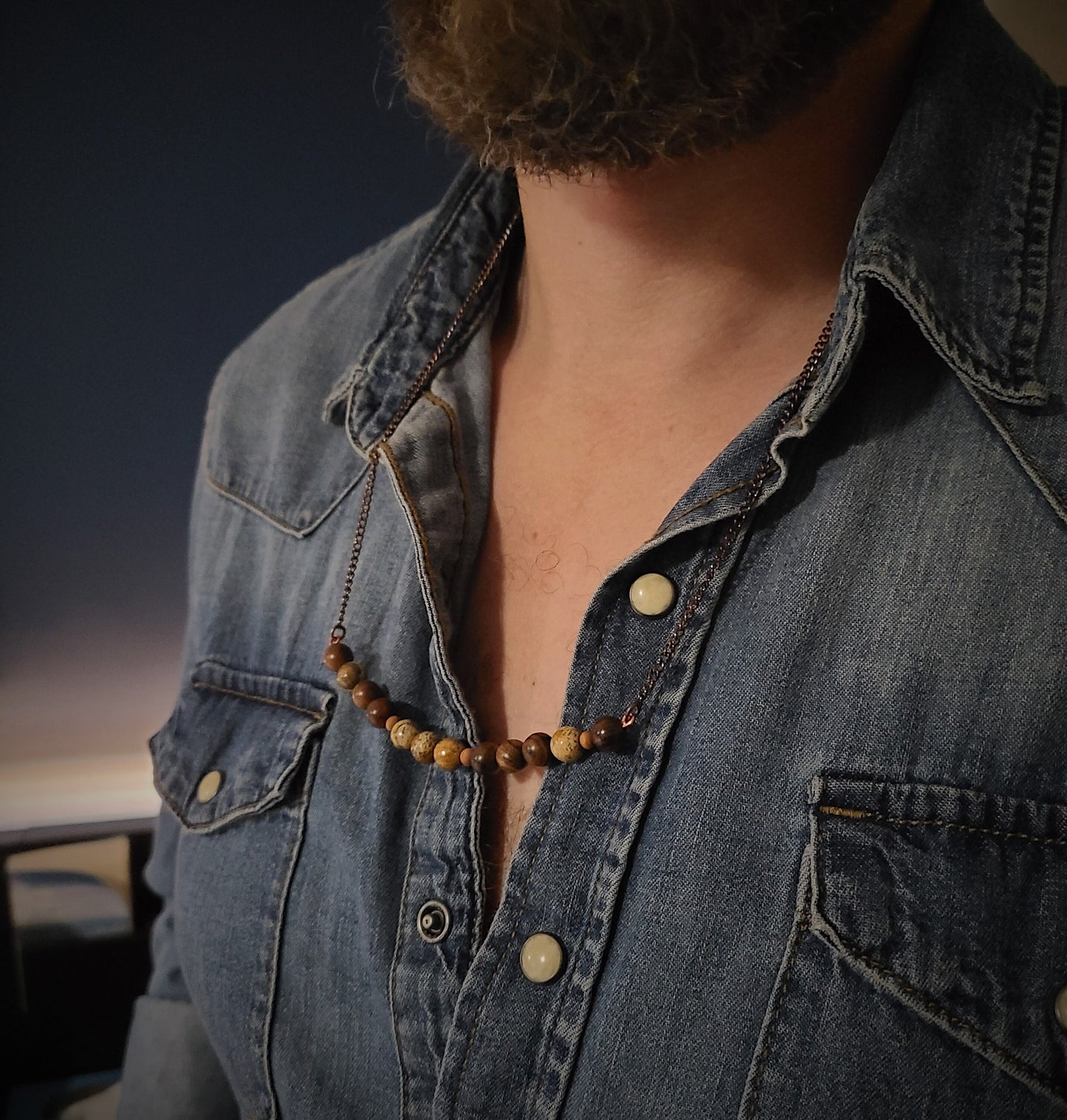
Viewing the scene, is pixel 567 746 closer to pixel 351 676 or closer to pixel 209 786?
pixel 351 676

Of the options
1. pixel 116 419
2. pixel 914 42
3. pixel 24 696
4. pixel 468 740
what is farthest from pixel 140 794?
pixel 914 42

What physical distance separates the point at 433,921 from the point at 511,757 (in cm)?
12

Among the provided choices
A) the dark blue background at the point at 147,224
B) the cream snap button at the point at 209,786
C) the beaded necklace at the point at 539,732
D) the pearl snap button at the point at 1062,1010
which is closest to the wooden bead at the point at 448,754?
the beaded necklace at the point at 539,732

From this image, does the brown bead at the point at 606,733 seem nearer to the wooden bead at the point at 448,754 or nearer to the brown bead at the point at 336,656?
the wooden bead at the point at 448,754

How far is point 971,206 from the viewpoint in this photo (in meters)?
0.58

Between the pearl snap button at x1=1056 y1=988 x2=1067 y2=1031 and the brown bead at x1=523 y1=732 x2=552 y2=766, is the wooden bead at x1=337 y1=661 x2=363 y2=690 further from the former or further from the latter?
the pearl snap button at x1=1056 y1=988 x2=1067 y2=1031

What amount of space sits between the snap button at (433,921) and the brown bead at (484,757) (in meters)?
0.09

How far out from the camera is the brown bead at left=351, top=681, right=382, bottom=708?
0.64 meters

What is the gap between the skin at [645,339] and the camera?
1.99 feet

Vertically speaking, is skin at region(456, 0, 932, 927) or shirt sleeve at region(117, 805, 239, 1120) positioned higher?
skin at region(456, 0, 932, 927)

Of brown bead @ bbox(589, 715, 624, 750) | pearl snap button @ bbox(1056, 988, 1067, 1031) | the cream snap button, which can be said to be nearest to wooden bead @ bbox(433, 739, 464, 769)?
brown bead @ bbox(589, 715, 624, 750)

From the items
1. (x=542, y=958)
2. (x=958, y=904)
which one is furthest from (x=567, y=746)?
(x=958, y=904)

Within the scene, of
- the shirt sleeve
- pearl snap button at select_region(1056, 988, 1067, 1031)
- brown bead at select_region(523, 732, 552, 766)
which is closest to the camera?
pearl snap button at select_region(1056, 988, 1067, 1031)

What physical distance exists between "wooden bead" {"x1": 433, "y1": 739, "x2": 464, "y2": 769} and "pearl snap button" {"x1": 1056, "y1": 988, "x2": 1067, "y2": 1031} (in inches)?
14.8
